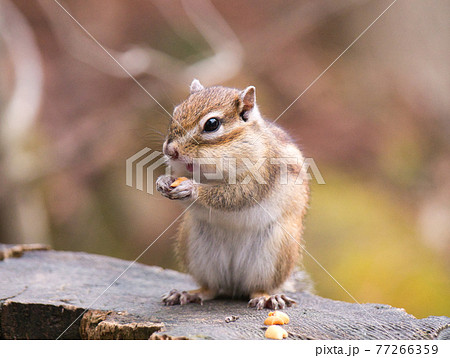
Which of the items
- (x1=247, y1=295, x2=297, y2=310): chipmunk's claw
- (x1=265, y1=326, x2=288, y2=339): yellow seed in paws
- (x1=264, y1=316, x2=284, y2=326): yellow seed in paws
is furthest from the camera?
(x1=247, y1=295, x2=297, y2=310): chipmunk's claw

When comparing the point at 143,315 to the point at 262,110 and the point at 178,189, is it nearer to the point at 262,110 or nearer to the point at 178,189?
the point at 178,189

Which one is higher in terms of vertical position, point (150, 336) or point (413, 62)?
point (413, 62)

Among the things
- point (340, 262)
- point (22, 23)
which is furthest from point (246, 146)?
point (22, 23)

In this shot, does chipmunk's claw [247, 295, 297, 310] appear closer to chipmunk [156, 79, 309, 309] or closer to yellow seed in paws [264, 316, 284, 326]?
chipmunk [156, 79, 309, 309]

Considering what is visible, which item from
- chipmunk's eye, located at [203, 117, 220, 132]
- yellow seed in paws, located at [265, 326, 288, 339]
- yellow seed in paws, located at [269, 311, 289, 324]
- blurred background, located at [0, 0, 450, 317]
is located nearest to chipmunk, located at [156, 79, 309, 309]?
chipmunk's eye, located at [203, 117, 220, 132]

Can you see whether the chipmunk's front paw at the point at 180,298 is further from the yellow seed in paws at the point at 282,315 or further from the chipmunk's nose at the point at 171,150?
the chipmunk's nose at the point at 171,150
